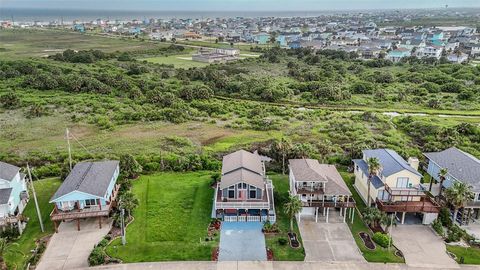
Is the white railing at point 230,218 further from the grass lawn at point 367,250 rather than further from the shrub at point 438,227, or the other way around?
the shrub at point 438,227

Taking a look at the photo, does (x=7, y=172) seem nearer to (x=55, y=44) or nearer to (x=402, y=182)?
(x=402, y=182)

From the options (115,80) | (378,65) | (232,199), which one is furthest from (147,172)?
(378,65)

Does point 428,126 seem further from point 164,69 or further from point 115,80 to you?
point 164,69

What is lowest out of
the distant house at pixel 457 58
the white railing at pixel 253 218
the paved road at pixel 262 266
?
the paved road at pixel 262 266

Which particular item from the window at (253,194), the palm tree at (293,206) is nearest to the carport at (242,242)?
the window at (253,194)

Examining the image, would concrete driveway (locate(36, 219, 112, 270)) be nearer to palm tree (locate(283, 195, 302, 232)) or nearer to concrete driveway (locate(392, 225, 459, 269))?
palm tree (locate(283, 195, 302, 232))
